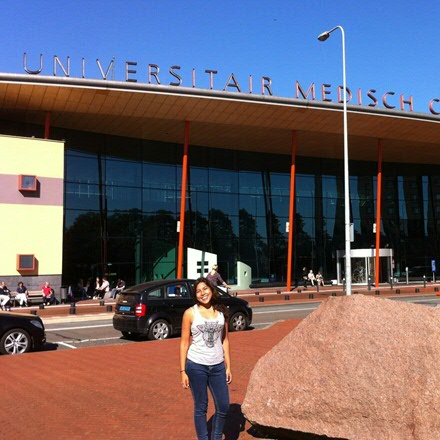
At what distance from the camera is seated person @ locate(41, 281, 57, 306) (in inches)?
974

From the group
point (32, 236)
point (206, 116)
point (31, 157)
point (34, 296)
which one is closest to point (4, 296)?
point (34, 296)

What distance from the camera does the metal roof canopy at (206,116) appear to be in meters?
26.6

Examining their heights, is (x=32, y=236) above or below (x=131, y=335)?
above

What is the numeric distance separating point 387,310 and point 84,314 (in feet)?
60.5

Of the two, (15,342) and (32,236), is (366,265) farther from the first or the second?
(15,342)

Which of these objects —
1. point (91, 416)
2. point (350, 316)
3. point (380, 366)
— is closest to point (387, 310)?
point (350, 316)

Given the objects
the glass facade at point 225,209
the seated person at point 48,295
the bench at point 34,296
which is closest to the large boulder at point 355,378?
the seated person at point 48,295

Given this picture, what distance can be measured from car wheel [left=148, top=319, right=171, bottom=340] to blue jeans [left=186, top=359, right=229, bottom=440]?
8.24 metres

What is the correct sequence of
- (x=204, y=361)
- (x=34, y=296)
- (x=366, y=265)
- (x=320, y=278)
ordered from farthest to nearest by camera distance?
(x=320, y=278)
(x=366, y=265)
(x=34, y=296)
(x=204, y=361)

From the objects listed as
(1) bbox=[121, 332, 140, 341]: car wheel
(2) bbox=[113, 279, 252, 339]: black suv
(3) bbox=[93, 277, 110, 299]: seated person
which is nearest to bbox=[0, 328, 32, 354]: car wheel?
(2) bbox=[113, 279, 252, 339]: black suv

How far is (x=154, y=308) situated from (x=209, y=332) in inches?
329

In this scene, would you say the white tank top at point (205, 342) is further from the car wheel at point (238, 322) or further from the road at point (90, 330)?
the car wheel at point (238, 322)

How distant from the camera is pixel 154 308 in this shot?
41.7ft

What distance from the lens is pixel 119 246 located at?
33.8m
